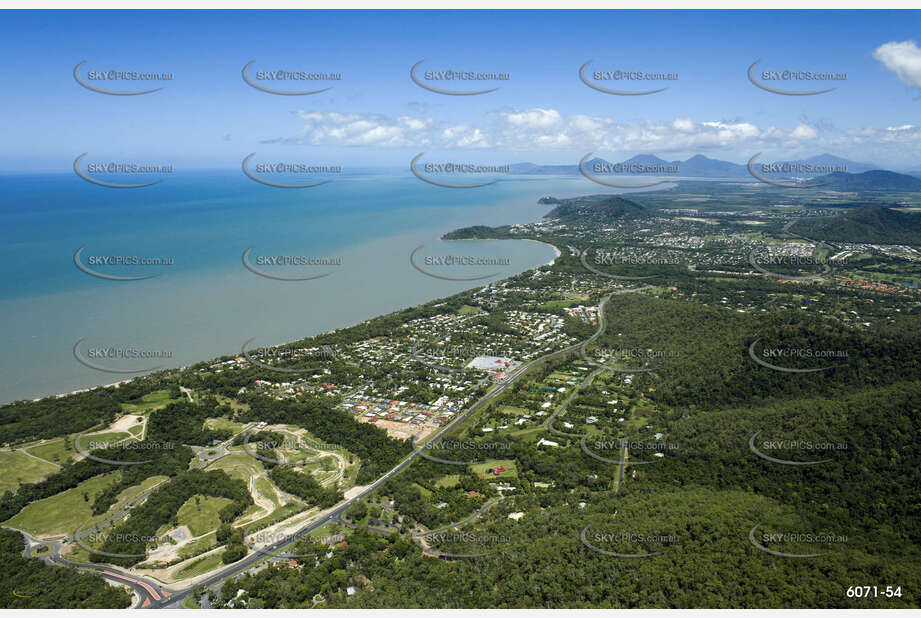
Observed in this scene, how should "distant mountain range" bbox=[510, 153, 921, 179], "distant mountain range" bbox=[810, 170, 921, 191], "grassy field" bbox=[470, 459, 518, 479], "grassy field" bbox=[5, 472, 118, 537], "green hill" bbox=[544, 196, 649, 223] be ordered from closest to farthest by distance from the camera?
"grassy field" bbox=[5, 472, 118, 537], "grassy field" bbox=[470, 459, 518, 479], "green hill" bbox=[544, 196, 649, 223], "distant mountain range" bbox=[810, 170, 921, 191], "distant mountain range" bbox=[510, 153, 921, 179]

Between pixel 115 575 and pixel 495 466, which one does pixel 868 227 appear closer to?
pixel 495 466

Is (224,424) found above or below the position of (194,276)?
below

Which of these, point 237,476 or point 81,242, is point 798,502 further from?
point 81,242

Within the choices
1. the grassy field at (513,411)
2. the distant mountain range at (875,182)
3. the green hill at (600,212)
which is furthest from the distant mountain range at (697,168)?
the grassy field at (513,411)

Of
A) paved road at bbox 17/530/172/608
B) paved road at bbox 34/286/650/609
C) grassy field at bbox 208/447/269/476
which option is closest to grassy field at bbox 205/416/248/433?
grassy field at bbox 208/447/269/476

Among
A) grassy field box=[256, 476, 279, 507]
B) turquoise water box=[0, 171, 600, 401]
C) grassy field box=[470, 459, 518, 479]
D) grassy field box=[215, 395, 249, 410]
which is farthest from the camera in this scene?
turquoise water box=[0, 171, 600, 401]

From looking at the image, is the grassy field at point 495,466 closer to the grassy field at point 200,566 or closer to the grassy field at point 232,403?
the grassy field at point 200,566

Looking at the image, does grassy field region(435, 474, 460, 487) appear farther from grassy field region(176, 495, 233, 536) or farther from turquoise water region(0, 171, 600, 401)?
turquoise water region(0, 171, 600, 401)

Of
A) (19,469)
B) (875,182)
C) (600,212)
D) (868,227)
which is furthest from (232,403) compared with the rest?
(875,182)
